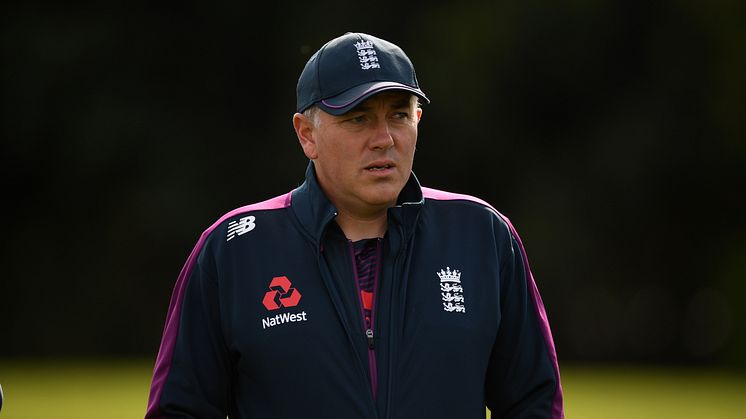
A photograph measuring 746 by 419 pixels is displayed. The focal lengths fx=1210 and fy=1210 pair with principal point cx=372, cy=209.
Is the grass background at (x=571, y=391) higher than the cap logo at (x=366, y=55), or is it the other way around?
the cap logo at (x=366, y=55)

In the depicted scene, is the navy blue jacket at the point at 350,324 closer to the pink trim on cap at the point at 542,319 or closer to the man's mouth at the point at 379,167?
the pink trim on cap at the point at 542,319

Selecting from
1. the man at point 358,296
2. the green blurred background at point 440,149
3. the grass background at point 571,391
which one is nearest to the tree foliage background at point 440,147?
the green blurred background at point 440,149

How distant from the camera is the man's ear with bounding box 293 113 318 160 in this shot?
3.08m

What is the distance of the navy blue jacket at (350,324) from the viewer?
2.87 m

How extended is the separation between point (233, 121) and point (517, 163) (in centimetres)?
403

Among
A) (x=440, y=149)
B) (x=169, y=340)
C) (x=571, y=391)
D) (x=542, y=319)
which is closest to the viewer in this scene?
(x=169, y=340)

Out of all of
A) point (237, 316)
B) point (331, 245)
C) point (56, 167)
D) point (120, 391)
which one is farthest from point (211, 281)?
point (56, 167)

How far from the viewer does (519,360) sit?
3039 millimetres

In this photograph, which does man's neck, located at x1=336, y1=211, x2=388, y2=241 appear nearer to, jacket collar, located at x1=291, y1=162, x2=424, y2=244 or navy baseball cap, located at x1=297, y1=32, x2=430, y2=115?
jacket collar, located at x1=291, y1=162, x2=424, y2=244

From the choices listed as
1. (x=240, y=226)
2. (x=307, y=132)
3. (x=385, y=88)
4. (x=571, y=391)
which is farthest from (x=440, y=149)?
(x=385, y=88)

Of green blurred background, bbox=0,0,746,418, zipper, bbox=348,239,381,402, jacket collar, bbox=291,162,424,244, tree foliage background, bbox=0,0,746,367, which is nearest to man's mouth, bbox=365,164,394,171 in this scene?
jacket collar, bbox=291,162,424,244

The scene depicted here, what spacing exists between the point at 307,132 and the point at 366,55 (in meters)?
0.27

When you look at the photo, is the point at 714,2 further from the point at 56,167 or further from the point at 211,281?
the point at 211,281

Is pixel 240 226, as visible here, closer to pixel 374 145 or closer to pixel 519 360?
pixel 374 145
